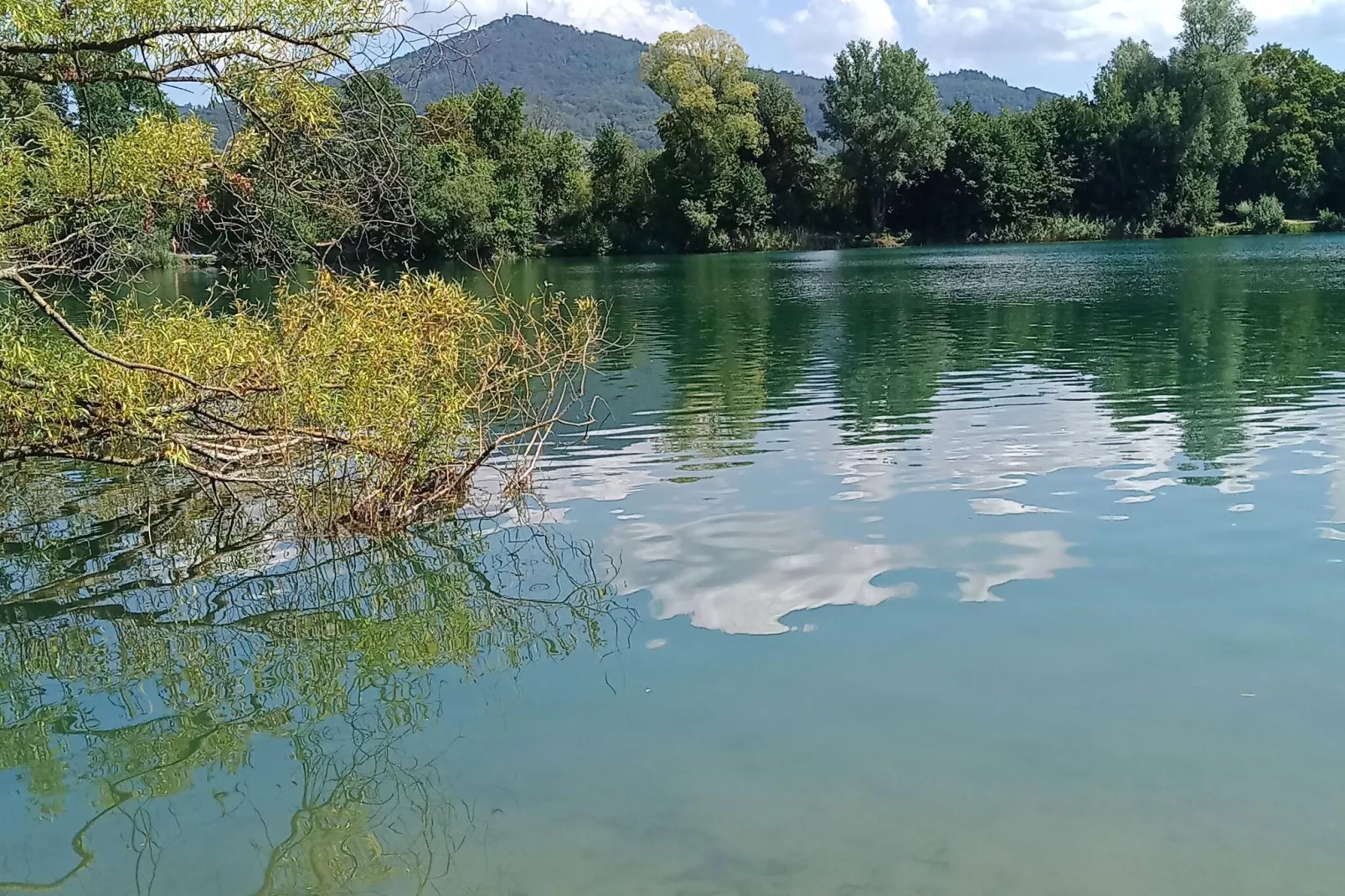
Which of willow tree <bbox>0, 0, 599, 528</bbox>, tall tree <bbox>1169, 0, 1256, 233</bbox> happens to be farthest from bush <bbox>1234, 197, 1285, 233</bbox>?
willow tree <bbox>0, 0, 599, 528</bbox>

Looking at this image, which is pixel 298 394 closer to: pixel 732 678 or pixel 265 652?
pixel 265 652

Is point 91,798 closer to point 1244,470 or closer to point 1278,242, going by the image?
point 1244,470

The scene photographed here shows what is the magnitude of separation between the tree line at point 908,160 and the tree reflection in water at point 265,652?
65932 mm

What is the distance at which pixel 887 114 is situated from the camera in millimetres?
86688

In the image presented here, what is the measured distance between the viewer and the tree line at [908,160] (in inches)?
3297

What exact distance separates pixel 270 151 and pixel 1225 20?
88.4 metres

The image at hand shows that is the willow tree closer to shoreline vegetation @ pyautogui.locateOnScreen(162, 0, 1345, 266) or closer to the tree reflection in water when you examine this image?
the tree reflection in water

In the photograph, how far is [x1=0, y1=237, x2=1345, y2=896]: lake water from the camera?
5992mm

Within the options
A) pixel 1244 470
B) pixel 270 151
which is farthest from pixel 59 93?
pixel 1244 470

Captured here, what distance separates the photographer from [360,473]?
12344mm

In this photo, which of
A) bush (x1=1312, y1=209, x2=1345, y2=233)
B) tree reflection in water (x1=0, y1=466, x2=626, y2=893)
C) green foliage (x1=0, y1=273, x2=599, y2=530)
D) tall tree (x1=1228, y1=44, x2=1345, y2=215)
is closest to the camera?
tree reflection in water (x1=0, y1=466, x2=626, y2=893)

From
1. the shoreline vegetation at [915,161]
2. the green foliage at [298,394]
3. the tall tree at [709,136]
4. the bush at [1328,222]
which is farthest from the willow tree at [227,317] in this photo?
the bush at [1328,222]

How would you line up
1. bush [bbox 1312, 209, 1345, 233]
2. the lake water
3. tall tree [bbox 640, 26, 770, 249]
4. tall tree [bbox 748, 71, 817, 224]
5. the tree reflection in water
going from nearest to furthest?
the lake water < the tree reflection in water < bush [bbox 1312, 209, 1345, 233] < tall tree [bbox 640, 26, 770, 249] < tall tree [bbox 748, 71, 817, 224]

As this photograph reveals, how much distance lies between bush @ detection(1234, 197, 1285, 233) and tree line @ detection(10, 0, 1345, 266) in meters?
0.26
